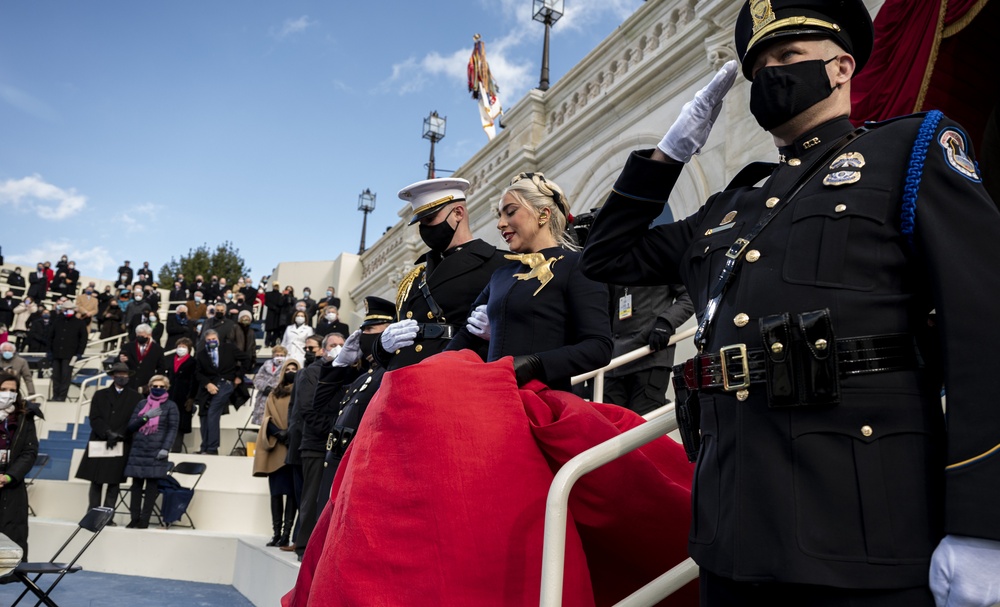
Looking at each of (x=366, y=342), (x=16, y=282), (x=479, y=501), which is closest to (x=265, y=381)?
(x=366, y=342)

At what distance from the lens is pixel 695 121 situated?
2029 mm

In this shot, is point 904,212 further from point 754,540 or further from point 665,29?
point 665,29

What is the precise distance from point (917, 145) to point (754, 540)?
0.83 m

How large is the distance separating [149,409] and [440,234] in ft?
26.2

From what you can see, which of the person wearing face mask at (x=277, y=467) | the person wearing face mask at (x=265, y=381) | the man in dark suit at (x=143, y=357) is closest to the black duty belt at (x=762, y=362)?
the person wearing face mask at (x=277, y=467)

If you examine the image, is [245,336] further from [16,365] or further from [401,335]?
[401,335]

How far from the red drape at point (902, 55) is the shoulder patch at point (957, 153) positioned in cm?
273

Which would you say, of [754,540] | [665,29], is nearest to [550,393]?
[754,540]

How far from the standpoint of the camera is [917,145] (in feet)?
5.33

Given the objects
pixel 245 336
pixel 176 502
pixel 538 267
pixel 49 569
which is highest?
pixel 245 336

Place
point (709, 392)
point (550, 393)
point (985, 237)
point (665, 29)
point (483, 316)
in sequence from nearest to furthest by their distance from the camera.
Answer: point (985, 237) → point (709, 392) → point (550, 393) → point (483, 316) → point (665, 29)

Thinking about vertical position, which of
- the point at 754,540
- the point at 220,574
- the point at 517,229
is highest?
the point at 517,229

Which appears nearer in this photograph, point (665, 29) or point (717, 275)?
point (717, 275)

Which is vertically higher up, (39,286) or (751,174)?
(39,286)
